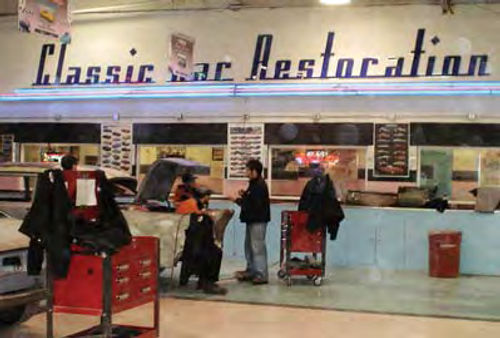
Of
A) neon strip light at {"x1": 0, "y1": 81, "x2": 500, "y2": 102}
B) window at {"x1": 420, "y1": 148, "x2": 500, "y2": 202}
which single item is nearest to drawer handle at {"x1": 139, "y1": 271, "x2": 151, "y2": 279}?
neon strip light at {"x1": 0, "y1": 81, "x2": 500, "y2": 102}

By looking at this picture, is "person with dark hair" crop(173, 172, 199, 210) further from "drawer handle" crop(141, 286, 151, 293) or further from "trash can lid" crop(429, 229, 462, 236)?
"trash can lid" crop(429, 229, 462, 236)

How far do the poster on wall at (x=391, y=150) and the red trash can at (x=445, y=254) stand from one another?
2069 millimetres

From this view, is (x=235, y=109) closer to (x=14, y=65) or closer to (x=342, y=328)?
(x=14, y=65)

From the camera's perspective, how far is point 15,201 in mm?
8969

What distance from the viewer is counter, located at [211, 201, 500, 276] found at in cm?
1045

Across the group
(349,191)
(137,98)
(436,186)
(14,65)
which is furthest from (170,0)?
(436,186)

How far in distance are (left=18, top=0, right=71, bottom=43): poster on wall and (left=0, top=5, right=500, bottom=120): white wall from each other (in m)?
3.82

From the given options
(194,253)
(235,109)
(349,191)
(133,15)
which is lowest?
(194,253)

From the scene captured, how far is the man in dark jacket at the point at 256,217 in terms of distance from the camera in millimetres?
9180

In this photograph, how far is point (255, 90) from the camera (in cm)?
1259

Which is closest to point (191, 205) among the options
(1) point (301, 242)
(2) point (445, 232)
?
(1) point (301, 242)

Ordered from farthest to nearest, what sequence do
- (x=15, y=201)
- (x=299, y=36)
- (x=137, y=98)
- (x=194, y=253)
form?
(x=137, y=98), (x=299, y=36), (x=15, y=201), (x=194, y=253)

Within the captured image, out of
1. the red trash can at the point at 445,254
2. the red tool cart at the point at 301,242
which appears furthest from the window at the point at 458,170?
the red tool cart at the point at 301,242

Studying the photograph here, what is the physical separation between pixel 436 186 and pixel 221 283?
470 centimetres
